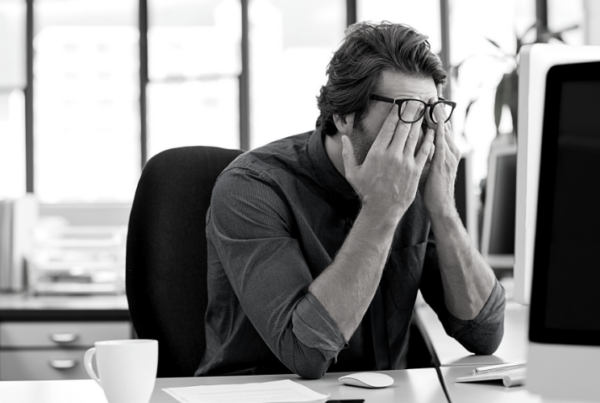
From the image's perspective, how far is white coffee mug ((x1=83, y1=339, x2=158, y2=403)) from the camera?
795mm

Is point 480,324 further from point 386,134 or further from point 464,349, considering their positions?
point 386,134

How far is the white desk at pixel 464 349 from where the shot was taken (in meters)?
1.22

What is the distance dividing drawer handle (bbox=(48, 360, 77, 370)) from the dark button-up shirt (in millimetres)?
981

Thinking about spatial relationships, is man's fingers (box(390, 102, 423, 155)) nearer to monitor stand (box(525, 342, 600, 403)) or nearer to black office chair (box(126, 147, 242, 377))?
black office chair (box(126, 147, 242, 377))

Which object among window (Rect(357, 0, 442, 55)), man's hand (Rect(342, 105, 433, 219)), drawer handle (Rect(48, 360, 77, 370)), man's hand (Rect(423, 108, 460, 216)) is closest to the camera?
man's hand (Rect(342, 105, 433, 219))

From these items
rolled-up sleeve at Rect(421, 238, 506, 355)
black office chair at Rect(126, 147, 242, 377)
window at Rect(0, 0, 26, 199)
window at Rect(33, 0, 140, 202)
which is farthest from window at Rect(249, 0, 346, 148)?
rolled-up sleeve at Rect(421, 238, 506, 355)

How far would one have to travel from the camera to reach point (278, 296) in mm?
1117

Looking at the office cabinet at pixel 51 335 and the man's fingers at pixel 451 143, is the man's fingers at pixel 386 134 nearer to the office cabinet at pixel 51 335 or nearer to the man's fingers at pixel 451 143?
the man's fingers at pixel 451 143

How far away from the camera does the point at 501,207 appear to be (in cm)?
219

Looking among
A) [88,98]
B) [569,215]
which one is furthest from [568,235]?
[88,98]

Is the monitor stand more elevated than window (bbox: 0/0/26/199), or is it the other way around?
window (bbox: 0/0/26/199)

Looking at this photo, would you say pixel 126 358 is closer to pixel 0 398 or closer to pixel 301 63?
pixel 0 398

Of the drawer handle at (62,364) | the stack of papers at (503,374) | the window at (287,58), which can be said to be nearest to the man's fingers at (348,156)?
the stack of papers at (503,374)

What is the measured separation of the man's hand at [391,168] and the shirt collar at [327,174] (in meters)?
0.07
